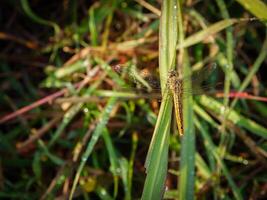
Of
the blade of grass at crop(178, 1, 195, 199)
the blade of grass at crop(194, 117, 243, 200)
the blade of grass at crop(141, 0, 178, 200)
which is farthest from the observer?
the blade of grass at crop(194, 117, 243, 200)

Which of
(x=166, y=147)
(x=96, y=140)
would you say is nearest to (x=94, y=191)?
(x=96, y=140)

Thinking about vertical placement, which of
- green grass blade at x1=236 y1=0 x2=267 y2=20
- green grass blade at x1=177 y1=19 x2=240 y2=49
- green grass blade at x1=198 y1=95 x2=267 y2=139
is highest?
green grass blade at x1=236 y1=0 x2=267 y2=20

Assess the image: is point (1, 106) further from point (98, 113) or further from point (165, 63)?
point (165, 63)

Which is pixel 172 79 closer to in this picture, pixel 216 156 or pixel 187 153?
pixel 187 153

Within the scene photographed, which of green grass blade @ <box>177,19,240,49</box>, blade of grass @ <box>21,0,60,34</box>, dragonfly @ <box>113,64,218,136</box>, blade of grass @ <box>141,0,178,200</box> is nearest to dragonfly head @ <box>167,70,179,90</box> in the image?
dragonfly @ <box>113,64,218,136</box>

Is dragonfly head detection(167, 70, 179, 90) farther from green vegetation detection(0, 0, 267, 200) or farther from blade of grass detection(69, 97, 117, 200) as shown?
blade of grass detection(69, 97, 117, 200)

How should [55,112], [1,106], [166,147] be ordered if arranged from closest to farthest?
1. [166,147]
2. [55,112]
3. [1,106]

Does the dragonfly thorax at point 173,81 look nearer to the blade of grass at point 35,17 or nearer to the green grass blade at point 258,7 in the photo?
the green grass blade at point 258,7

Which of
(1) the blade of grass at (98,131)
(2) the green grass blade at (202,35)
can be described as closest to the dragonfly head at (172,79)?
(2) the green grass blade at (202,35)
